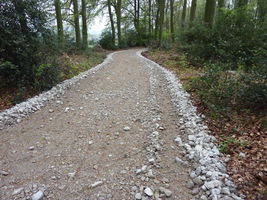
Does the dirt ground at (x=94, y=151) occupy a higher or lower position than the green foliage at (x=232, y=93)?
lower

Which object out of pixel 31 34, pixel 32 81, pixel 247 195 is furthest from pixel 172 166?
pixel 31 34

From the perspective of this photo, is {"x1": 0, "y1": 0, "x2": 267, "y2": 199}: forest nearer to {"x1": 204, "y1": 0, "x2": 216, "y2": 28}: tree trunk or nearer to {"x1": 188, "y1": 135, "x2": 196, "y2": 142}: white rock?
{"x1": 204, "y1": 0, "x2": 216, "y2": 28}: tree trunk

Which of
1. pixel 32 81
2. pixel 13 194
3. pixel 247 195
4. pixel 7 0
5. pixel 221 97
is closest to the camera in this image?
pixel 247 195

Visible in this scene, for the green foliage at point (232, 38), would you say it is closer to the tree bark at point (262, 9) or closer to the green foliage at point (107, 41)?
the tree bark at point (262, 9)

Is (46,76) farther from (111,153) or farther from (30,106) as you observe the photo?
(111,153)

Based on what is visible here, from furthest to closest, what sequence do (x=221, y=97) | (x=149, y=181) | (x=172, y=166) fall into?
(x=221, y=97)
(x=172, y=166)
(x=149, y=181)

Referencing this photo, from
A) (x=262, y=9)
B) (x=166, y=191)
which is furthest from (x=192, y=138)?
(x=262, y=9)

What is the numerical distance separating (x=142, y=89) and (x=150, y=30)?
18.7m

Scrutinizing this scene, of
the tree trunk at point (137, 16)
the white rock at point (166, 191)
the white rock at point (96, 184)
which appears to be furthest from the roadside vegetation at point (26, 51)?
the tree trunk at point (137, 16)

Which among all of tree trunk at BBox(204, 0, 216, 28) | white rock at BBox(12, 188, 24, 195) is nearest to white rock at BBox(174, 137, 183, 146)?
white rock at BBox(12, 188, 24, 195)

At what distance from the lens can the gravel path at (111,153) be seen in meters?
1.96

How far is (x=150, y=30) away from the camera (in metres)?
21.9

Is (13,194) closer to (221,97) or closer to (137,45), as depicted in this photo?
(221,97)

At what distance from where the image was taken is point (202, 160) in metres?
2.27
